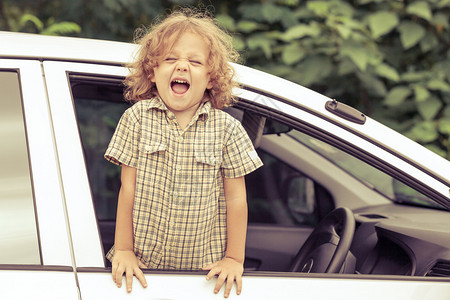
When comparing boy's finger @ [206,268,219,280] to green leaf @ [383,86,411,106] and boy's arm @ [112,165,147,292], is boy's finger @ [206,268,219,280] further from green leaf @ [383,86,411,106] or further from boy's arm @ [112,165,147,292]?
green leaf @ [383,86,411,106]

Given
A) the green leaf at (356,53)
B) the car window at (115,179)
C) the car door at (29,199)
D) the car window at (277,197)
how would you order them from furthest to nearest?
the green leaf at (356,53)
the car window at (115,179)
the car window at (277,197)
the car door at (29,199)

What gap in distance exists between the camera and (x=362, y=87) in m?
3.95

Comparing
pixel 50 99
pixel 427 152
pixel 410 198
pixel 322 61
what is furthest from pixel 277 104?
pixel 322 61

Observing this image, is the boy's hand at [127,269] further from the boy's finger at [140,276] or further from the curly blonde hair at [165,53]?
the curly blonde hair at [165,53]

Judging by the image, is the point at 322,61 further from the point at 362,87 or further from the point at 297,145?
the point at 297,145

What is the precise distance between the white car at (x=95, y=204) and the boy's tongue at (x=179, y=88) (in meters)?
0.18

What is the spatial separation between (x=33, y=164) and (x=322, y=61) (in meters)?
2.82

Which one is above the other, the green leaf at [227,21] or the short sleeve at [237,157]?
the green leaf at [227,21]

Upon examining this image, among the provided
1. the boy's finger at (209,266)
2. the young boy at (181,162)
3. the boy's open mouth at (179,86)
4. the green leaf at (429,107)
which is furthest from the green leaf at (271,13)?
the boy's finger at (209,266)

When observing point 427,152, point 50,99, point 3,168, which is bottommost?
point 427,152

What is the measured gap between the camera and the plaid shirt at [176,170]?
4.77 ft

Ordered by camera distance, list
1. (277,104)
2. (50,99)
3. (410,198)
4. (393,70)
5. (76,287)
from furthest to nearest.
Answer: (393,70) < (410,198) < (277,104) < (50,99) < (76,287)

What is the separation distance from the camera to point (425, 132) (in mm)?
3713

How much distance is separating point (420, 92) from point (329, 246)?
2.26 meters
